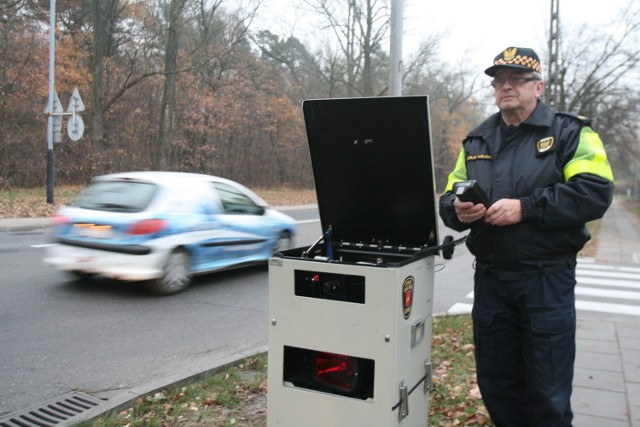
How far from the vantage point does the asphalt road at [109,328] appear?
446 centimetres

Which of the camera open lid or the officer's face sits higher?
the officer's face

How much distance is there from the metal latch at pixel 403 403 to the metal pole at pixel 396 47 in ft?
17.3

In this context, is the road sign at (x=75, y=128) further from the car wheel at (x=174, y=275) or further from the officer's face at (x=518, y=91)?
the officer's face at (x=518, y=91)

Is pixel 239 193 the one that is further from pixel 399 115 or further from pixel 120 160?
pixel 120 160

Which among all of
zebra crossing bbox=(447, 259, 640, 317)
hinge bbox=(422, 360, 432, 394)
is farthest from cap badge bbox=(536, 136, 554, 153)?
zebra crossing bbox=(447, 259, 640, 317)

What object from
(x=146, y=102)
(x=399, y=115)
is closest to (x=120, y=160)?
(x=146, y=102)

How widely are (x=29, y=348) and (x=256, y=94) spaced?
2967 cm

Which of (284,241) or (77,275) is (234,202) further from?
(77,275)

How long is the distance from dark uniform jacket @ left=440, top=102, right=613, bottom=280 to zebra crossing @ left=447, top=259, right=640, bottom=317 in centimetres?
439

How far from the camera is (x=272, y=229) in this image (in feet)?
30.8

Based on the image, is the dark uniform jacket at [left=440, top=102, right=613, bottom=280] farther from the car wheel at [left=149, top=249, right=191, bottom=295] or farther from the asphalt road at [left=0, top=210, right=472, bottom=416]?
the car wheel at [left=149, top=249, right=191, bottom=295]

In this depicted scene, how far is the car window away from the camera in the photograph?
27.7 ft

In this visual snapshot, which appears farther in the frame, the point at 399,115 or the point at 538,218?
the point at 399,115

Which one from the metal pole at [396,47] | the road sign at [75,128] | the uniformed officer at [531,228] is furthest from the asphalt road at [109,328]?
the road sign at [75,128]
